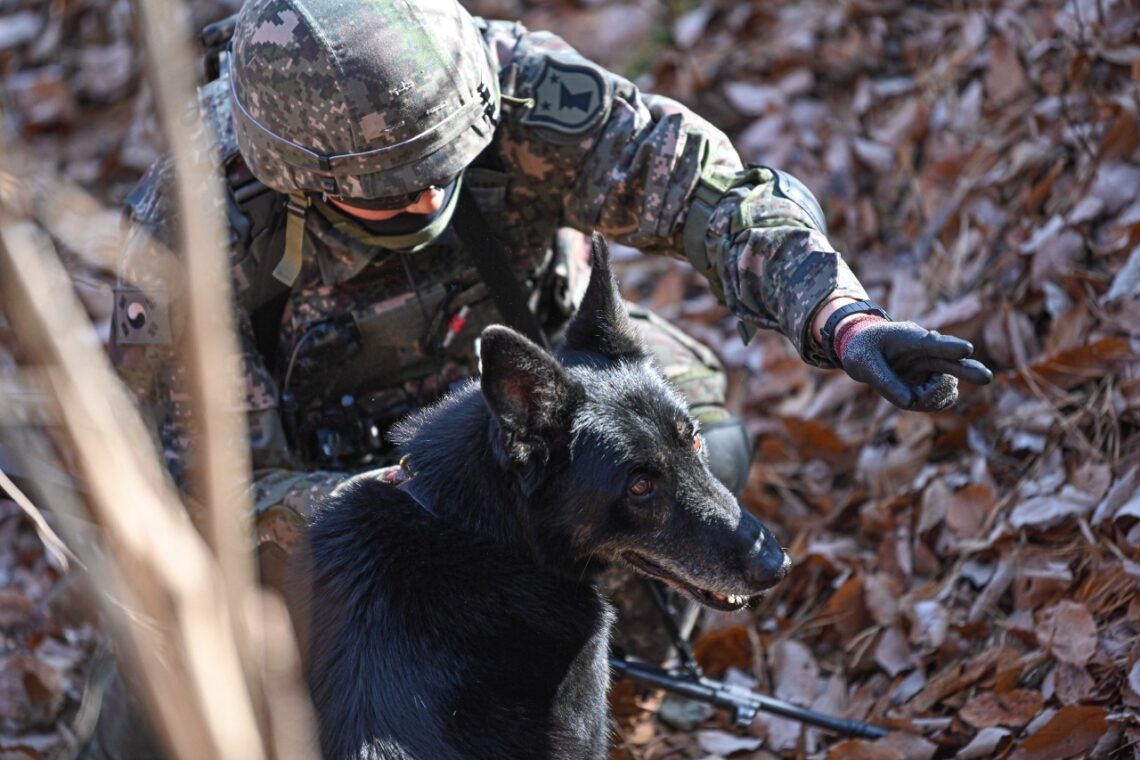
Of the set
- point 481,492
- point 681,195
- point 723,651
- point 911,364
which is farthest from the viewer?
point 723,651

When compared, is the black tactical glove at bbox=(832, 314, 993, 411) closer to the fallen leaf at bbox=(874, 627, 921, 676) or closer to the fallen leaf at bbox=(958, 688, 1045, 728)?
the fallen leaf at bbox=(958, 688, 1045, 728)

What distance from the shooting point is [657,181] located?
3627 mm

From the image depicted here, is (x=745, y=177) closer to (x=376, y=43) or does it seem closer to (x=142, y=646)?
(x=376, y=43)

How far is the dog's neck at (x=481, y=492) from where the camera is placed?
118 inches

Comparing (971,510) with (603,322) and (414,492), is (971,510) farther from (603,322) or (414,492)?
(414,492)

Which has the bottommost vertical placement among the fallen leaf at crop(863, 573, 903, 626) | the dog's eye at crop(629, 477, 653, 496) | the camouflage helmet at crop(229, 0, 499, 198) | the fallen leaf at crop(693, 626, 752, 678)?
the fallen leaf at crop(693, 626, 752, 678)

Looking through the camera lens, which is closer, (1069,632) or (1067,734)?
(1067,734)

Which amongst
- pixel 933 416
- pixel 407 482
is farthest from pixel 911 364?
pixel 933 416

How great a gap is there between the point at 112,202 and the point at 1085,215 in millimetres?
5403

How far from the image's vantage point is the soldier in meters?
3.36

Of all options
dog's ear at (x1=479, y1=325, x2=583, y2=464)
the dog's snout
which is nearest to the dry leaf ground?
the dog's snout

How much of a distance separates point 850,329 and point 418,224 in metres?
1.44

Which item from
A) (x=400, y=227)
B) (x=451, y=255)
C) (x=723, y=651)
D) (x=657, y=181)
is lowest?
(x=723, y=651)

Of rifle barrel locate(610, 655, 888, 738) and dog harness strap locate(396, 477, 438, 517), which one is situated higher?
dog harness strap locate(396, 477, 438, 517)
